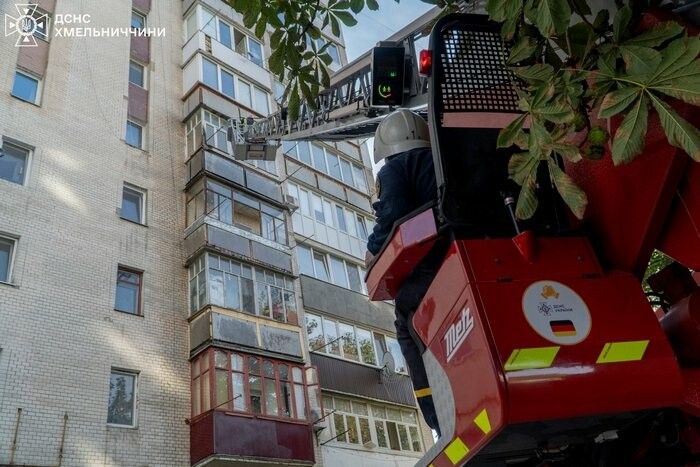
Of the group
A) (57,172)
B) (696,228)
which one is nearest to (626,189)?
(696,228)

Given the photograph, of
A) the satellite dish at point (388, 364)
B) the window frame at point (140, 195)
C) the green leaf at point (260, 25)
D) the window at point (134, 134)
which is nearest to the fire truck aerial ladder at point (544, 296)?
the green leaf at point (260, 25)

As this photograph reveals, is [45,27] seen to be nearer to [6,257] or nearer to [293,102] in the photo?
[6,257]

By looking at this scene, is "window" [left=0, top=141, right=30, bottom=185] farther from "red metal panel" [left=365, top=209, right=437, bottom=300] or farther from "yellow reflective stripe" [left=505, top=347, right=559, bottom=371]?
"yellow reflective stripe" [left=505, top=347, right=559, bottom=371]

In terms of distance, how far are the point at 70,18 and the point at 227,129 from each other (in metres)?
6.26

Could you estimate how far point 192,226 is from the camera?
673 inches

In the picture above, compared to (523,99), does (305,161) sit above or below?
above

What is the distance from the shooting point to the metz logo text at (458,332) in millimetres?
2199

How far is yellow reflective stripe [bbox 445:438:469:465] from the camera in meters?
2.33

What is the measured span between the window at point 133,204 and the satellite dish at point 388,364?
8.65 meters

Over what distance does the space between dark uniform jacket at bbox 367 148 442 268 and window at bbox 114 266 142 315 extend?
1288 cm

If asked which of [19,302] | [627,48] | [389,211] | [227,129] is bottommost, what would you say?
[627,48]

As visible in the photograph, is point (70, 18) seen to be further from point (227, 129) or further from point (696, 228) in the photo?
point (696, 228)

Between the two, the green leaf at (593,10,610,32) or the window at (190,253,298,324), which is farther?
the window at (190,253,298,324)

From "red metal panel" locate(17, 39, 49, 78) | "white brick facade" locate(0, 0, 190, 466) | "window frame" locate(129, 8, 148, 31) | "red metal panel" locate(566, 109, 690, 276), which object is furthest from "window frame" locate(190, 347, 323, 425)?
"window frame" locate(129, 8, 148, 31)
